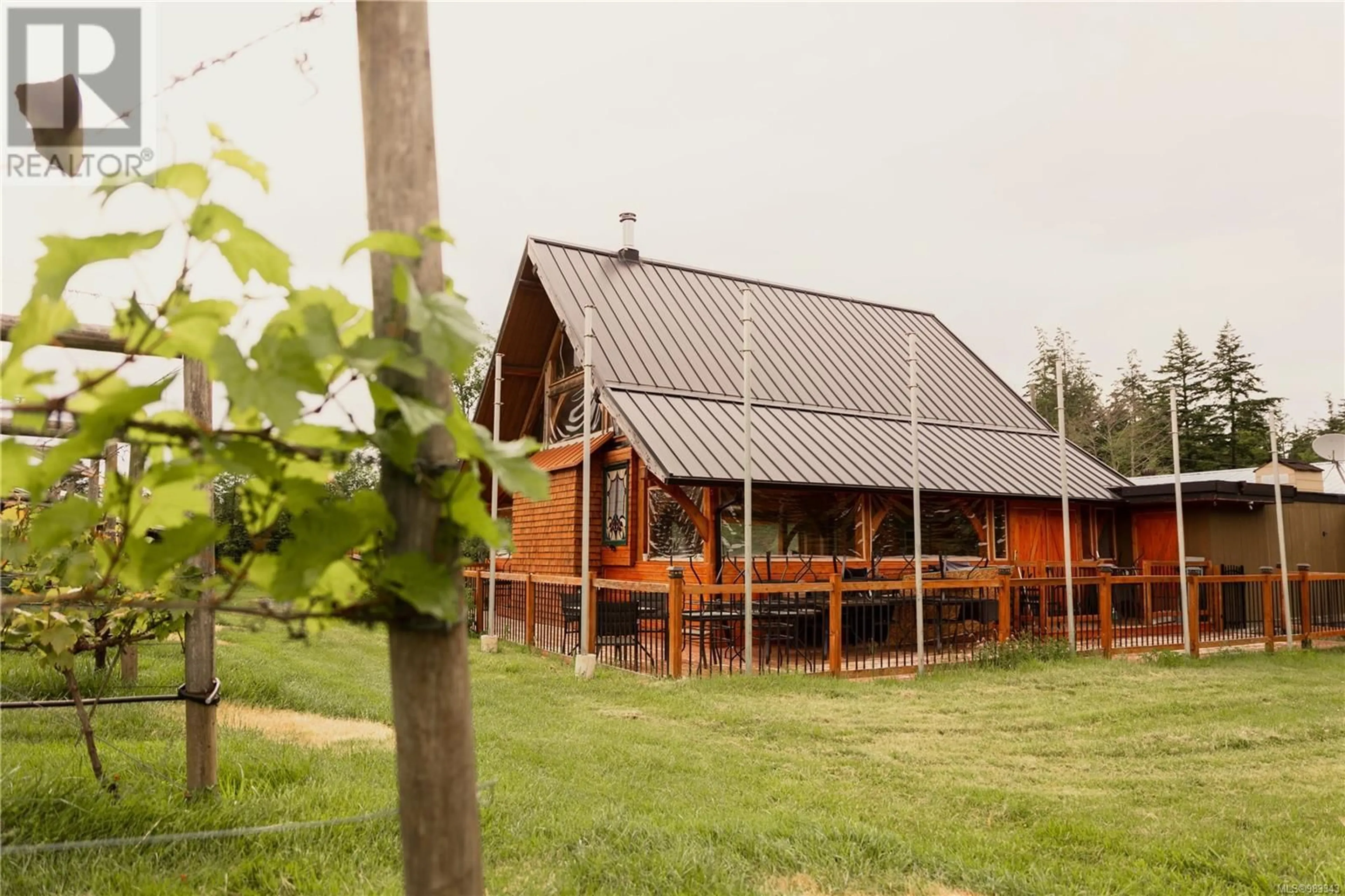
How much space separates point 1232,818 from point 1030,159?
2771 centimetres

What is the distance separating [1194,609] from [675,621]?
27.4 ft

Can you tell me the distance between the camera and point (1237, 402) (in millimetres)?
53156

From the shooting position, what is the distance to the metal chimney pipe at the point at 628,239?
1920 centimetres

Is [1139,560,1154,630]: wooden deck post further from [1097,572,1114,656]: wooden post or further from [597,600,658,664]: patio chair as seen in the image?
[597,600,658,664]: patio chair

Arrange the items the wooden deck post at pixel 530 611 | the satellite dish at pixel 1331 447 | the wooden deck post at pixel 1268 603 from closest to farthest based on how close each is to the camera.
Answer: the wooden deck post at pixel 530 611, the wooden deck post at pixel 1268 603, the satellite dish at pixel 1331 447

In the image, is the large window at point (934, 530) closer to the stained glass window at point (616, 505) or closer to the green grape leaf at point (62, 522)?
the stained glass window at point (616, 505)

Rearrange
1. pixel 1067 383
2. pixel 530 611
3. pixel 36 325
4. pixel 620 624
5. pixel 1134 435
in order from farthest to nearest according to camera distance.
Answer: pixel 1067 383, pixel 1134 435, pixel 530 611, pixel 620 624, pixel 36 325

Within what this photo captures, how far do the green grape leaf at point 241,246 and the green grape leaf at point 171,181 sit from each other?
0.09 ft

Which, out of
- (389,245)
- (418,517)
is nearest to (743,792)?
(418,517)

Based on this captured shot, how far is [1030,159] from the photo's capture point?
2875 cm

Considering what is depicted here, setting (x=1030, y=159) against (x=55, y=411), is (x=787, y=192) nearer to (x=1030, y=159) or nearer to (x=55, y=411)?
(x=1030, y=159)

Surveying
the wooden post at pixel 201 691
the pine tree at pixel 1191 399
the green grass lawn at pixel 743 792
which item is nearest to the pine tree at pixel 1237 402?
the pine tree at pixel 1191 399

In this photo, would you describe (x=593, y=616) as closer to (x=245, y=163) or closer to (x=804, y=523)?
(x=804, y=523)

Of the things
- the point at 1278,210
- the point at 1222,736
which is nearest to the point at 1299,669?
the point at 1222,736
